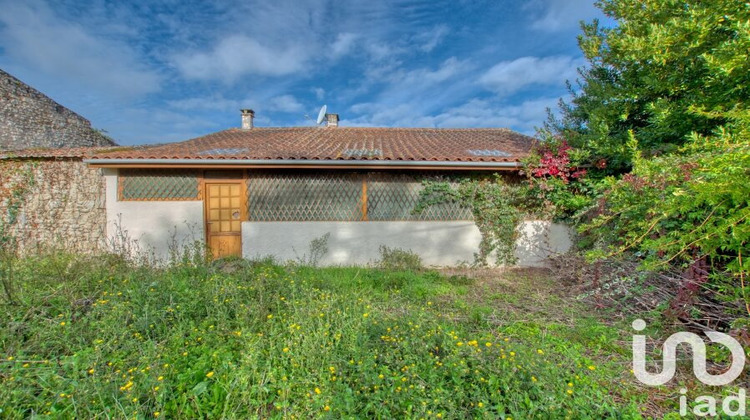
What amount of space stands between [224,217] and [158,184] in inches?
60.8

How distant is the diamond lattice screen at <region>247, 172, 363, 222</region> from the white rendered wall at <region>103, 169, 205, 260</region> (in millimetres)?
1239

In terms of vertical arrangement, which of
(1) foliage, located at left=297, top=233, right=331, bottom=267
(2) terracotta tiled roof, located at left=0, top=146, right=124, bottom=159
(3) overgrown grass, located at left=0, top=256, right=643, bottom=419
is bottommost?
(3) overgrown grass, located at left=0, top=256, right=643, bottom=419

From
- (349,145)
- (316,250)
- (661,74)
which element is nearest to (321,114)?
(349,145)

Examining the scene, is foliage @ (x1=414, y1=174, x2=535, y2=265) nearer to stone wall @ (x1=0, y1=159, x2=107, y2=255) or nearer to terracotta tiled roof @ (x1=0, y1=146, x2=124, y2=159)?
stone wall @ (x1=0, y1=159, x2=107, y2=255)

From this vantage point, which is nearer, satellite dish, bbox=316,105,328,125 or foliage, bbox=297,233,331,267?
foliage, bbox=297,233,331,267

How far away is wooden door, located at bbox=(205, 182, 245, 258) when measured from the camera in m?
6.39

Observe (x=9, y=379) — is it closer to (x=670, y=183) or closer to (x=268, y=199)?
(x=268, y=199)

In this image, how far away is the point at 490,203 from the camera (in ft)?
20.7

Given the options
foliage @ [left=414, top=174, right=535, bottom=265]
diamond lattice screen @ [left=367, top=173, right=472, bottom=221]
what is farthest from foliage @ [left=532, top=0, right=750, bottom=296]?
diamond lattice screen @ [left=367, top=173, right=472, bottom=221]

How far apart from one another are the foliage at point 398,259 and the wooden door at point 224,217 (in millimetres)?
3279

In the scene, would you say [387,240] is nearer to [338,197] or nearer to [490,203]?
[338,197]

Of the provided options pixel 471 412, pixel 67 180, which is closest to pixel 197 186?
pixel 67 180

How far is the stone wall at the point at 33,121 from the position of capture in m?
8.80

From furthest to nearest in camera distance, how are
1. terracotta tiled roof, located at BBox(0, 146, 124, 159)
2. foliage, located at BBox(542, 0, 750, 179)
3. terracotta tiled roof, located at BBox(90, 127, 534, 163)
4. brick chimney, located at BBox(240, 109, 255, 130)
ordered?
1. brick chimney, located at BBox(240, 109, 255, 130)
2. terracotta tiled roof, located at BBox(0, 146, 124, 159)
3. terracotta tiled roof, located at BBox(90, 127, 534, 163)
4. foliage, located at BBox(542, 0, 750, 179)
